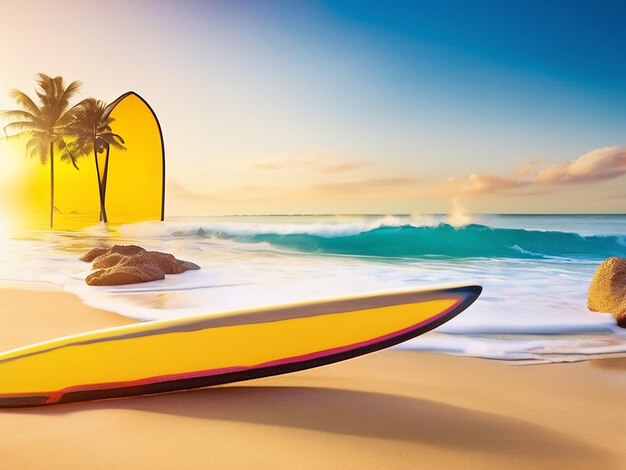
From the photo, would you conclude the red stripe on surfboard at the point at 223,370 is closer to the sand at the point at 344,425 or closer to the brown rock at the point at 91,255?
the sand at the point at 344,425

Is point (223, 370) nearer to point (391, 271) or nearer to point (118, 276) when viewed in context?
point (118, 276)

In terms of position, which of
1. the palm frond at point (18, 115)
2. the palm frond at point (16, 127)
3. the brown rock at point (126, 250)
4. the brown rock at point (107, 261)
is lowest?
the brown rock at point (107, 261)

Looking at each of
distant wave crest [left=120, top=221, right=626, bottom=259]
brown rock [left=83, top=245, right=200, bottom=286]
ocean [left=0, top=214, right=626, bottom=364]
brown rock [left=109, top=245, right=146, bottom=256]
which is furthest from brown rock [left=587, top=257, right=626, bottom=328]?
distant wave crest [left=120, top=221, right=626, bottom=259]

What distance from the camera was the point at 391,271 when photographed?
6.14 meters

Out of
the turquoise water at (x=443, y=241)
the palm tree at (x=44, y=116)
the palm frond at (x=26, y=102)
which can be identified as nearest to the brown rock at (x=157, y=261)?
the turquoise water at (x=443, y=241)

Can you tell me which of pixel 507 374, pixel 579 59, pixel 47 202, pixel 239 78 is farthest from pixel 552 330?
pixel 579 59

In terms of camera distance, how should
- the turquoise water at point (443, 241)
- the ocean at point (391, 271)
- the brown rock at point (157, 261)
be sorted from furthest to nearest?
the turquoise water at point (443, 241) < the brown rock at point (157, 261) < the ocean at point (391, 271)

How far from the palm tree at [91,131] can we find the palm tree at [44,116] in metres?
0.17

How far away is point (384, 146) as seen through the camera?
10523 mm

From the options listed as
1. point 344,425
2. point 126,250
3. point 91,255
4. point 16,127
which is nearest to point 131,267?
point 126,250

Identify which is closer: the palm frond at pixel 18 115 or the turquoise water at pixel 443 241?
the palm frond at pixel 18 115

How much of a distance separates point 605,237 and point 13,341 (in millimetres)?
11383

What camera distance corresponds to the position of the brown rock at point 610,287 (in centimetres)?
285

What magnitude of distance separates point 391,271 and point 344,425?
498 centimetres
